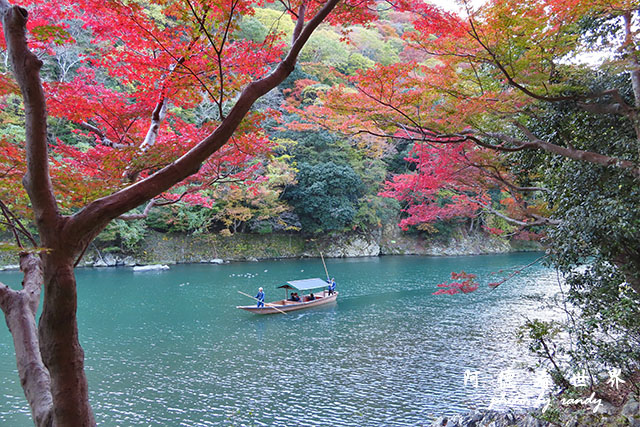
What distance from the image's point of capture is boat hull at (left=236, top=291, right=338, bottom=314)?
1241 cm

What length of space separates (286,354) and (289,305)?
3859 millimetres

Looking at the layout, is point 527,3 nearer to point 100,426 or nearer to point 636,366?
point 636,366

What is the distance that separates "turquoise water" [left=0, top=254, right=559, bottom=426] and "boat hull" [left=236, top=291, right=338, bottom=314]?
35cm

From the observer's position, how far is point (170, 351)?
9328mm

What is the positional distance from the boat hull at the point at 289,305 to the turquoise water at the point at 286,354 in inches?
13.8

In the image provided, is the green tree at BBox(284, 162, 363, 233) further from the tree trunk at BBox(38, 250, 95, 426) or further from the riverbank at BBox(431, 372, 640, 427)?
the tree trunk at BBox(38, 250, 95, 426)

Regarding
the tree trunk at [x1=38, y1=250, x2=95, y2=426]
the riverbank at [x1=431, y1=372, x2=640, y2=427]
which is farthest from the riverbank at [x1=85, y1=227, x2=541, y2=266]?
the tree trunk at [x1=38, y1=250, x2=95, y2=426]

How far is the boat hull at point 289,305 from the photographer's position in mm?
12406

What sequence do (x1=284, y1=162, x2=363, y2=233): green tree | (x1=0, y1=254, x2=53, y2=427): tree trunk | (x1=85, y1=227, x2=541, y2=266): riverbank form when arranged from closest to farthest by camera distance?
(x1=0, y1=254, x2=53, y2=427): tree trunk → (x1=85, y1=227, x2=541, y2=266): riverbank → (x1=284, y1=162, x2=363, y2=233): green tree

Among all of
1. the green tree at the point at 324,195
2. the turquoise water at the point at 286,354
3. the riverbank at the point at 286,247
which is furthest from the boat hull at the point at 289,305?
the riverbank at the point at 286,247

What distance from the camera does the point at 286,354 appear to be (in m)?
9.20

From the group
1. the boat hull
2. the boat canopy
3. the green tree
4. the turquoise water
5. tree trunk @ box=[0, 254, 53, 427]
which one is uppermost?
the green tree

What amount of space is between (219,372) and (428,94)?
266 inches

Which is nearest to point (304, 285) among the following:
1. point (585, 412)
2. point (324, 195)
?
point (585, 412)
